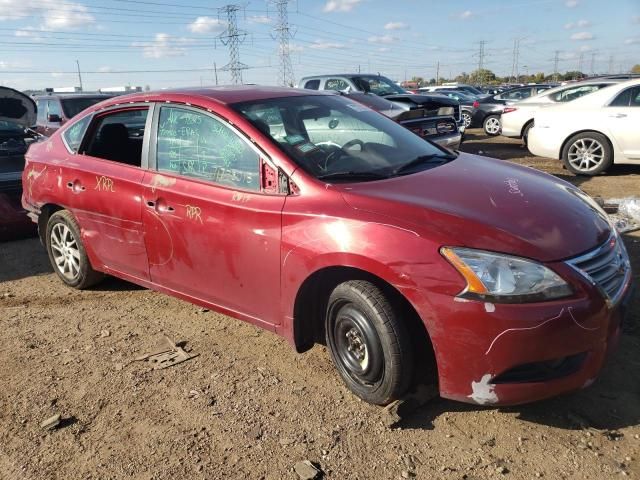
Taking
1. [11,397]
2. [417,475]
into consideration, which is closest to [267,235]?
[417,475]

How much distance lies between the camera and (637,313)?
365 cm

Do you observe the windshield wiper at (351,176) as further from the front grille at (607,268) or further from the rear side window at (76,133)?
the rear side window at (76,133)

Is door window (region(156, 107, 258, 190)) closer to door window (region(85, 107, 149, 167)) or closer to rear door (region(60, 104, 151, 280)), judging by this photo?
rear door (region(60, 104, 151, 280))

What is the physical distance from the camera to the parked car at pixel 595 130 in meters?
8.47

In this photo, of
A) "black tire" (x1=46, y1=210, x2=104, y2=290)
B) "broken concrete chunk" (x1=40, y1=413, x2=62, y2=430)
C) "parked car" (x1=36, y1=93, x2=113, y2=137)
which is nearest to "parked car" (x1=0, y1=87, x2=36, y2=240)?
"black tire" (x1=46, y1=210, x2=104, y2=290)

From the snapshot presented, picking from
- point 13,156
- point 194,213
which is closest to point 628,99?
point 194,213

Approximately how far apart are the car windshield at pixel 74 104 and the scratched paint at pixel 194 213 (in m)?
9.63

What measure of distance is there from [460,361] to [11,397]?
2.50 m

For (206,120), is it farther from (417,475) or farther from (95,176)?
(417,475)

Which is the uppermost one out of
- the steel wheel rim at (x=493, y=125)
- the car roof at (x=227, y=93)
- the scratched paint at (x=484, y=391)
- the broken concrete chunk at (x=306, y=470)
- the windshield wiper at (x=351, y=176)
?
A: the car roof at (x=227, y=93)

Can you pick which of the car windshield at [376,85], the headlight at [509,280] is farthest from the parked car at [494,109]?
the headlight at [509,280]

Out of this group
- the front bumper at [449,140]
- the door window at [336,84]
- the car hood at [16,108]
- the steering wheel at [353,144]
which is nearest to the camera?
the steering wheel at [353,144]

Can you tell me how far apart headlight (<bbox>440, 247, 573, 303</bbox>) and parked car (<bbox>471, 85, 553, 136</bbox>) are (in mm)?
13696

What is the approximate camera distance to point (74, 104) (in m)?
11.9
